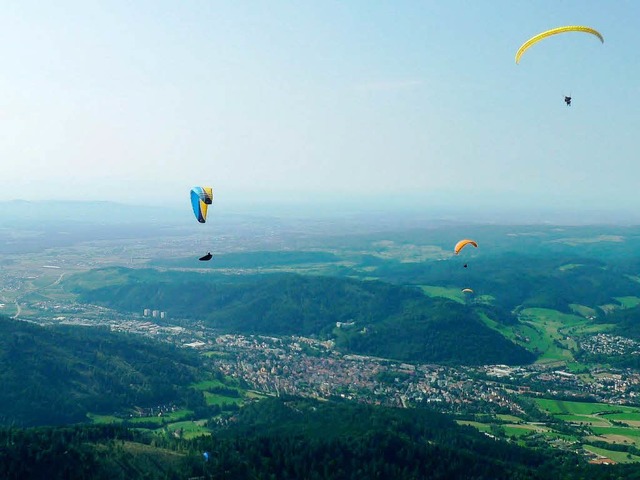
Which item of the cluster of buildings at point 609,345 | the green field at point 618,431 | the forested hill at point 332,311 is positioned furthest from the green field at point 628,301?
the green field at point 618,431

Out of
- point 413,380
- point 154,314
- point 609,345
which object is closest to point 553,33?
point 413,380

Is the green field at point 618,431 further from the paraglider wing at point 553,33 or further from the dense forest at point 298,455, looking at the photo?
the paraglider wing at point 553,33

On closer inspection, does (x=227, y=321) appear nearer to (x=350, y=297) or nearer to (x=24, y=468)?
(x=350, y=297)

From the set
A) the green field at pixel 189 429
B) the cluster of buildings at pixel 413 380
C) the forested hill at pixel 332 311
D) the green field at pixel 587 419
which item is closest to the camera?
the green field at pixel 189 429

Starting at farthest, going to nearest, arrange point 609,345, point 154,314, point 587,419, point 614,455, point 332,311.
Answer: point 154,314 < point 332,311 < point 609,345 < point 587,419 < point 614,455

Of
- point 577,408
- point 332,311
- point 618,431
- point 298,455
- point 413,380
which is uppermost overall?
point 298,455

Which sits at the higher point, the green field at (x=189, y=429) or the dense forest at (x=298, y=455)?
the dense forest at (x=298, y=455)

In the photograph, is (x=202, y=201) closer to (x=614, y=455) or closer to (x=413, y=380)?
(x=614, y=455)
